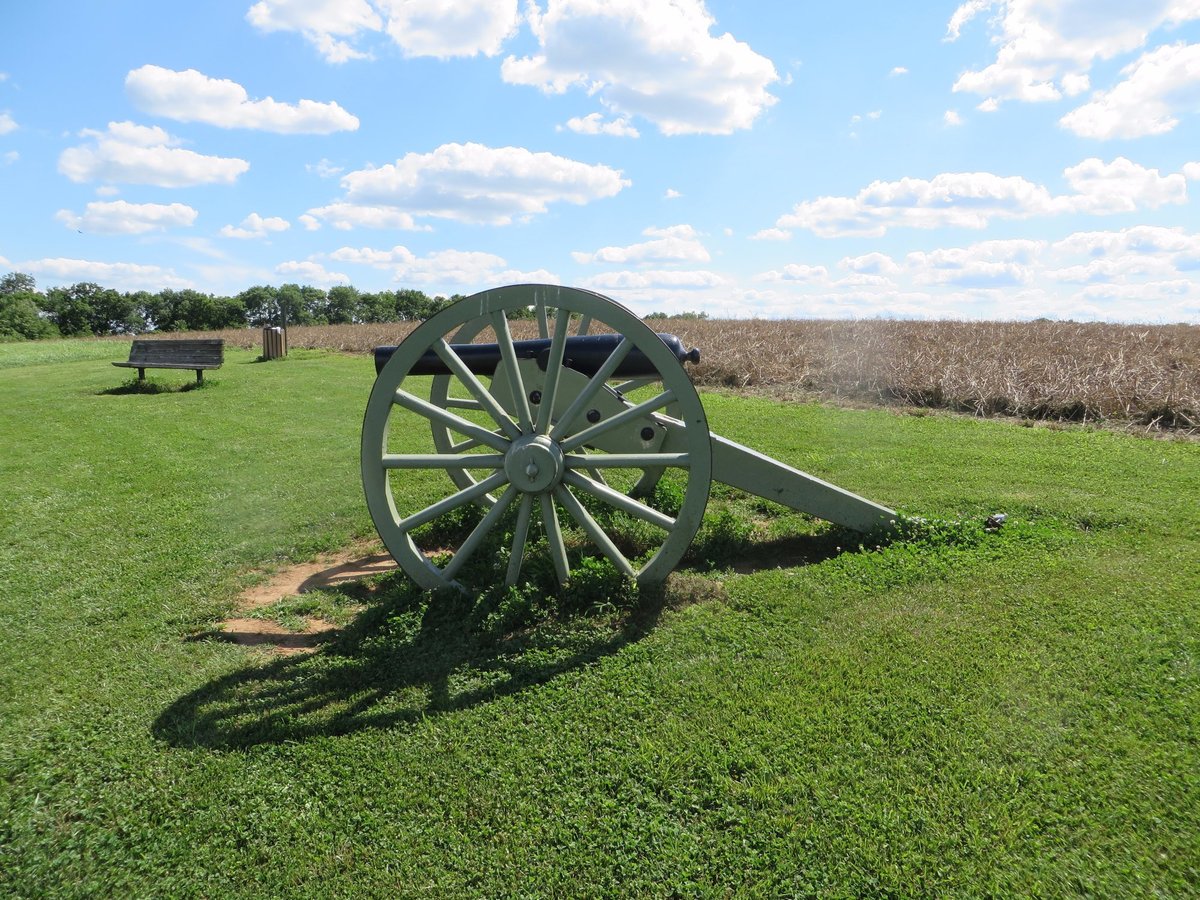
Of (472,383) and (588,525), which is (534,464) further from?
(472,383)

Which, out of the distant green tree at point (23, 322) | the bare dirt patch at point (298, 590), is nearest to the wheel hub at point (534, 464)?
the bare dirt patch at point (298, 590)

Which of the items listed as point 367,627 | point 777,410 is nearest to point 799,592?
point 367,627

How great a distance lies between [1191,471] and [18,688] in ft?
31.0

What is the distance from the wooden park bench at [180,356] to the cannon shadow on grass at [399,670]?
44.5ft

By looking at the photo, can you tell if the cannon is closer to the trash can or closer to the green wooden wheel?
the green wooden wheel

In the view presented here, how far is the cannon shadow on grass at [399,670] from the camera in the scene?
140 inches

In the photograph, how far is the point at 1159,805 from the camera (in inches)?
109

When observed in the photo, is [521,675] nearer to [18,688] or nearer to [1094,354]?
[18,688]

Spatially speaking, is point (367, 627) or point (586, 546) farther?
point (586, 546)

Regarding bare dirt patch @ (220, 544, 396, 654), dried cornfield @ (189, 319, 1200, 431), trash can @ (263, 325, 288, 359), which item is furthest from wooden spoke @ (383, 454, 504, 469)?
trash can @ (263, 325, 288, 359)

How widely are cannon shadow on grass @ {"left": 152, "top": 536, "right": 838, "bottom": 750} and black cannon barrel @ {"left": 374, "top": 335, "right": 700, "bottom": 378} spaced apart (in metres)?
1.40

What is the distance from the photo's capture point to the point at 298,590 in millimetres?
5277

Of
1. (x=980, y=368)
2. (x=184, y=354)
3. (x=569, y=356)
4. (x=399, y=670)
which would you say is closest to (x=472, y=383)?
(x=569, y=356)

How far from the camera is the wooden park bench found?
16.0 meters
